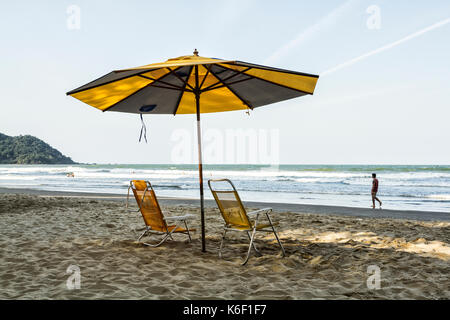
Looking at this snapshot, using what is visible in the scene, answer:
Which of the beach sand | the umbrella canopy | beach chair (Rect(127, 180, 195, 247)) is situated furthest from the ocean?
beach chair (Rect(127, 180, 195, 247))

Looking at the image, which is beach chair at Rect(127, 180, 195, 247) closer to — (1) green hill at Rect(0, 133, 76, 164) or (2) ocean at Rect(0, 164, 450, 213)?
(2) ocean at Rect(0, 164, 450, 213)

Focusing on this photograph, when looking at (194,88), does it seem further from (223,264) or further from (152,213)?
(223,264)

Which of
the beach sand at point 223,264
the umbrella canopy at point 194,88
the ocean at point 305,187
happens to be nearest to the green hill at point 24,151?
the ocean at point 305,187

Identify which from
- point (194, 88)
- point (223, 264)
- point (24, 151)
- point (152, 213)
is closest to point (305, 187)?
point (152, 213)

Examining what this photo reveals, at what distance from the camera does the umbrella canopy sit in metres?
3.51

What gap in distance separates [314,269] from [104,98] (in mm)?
3138

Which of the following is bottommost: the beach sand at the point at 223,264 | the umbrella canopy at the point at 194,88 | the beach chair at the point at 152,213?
the beach sand at the point at 223,264

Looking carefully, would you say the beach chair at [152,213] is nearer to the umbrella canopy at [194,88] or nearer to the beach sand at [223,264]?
the beach sand at [223,264]

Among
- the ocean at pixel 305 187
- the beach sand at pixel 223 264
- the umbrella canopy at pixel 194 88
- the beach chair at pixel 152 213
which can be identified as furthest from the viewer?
the ocean at pixel 305 187

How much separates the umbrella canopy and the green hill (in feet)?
288

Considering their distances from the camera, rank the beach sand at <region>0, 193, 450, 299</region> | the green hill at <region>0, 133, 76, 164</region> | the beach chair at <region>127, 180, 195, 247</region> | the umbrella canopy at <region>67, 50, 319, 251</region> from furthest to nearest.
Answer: the green hill at <region>0, 133, 76, 164</region>, the beach chair at <region>127, 180, 195, 247</region>, the umbrella canopy at <region>67, 50, 319, 251</region>, the beach sand at <region>0, 193, 450, 299</region>

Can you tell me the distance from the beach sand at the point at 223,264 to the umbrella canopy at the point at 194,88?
782 mm

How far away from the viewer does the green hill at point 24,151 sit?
79.2 meters
